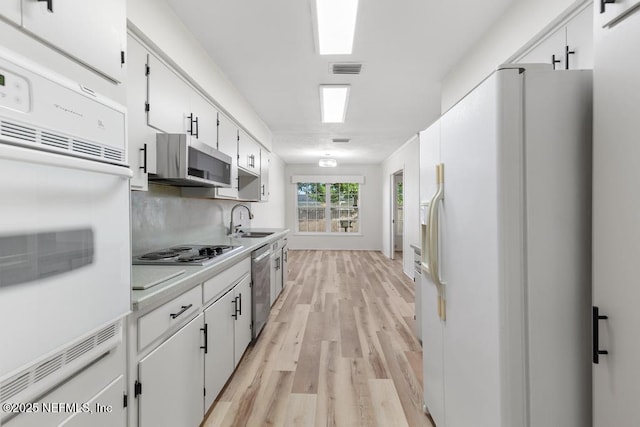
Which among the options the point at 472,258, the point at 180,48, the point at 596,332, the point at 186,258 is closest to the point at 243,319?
the point at 186,258

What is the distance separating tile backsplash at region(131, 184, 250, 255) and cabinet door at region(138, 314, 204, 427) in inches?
34.6

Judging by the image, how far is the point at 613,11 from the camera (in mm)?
890

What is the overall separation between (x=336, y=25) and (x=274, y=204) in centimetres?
550

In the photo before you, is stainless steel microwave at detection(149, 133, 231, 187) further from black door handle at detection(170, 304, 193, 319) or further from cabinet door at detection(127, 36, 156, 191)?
black door handle at detection(170, 304, 193, 319)

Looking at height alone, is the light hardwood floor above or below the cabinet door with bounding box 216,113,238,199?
below

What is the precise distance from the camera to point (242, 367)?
2.48 metres

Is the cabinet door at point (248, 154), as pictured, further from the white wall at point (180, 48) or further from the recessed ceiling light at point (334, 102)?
the recessed ceiling light at point (334, 102)

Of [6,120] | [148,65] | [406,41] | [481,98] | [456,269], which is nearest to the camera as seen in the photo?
[6,120]

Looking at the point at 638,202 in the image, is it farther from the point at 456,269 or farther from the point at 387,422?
the point at 387,422

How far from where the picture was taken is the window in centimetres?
917

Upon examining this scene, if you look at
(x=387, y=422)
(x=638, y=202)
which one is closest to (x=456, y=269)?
(x=638, y=202)

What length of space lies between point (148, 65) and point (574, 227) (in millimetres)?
2237

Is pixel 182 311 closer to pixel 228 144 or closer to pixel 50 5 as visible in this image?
pixel 50 5

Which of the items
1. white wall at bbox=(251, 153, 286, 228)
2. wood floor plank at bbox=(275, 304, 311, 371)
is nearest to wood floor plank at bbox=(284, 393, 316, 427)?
wood floor plank at bbox=(275, 304, 311, 371)
